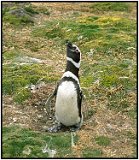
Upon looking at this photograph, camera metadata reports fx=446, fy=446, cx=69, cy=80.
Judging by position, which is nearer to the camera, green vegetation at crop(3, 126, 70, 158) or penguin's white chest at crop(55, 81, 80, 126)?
green vegetation at crop(3, 126, 70, 158)

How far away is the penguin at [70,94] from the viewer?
9.29 metres

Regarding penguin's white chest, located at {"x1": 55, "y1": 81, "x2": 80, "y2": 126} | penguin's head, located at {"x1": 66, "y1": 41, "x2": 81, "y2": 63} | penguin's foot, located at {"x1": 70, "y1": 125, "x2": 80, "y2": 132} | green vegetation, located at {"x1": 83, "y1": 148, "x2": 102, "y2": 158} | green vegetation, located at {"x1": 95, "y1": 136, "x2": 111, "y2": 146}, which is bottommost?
green vegetation, located at {"x1": 83, "y1": 148, "x2": 102, "y2": 158}

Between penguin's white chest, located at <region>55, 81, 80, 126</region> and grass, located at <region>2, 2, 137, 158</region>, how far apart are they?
1.27 feet

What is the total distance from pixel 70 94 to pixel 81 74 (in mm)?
3940

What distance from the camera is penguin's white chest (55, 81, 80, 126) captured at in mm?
9273

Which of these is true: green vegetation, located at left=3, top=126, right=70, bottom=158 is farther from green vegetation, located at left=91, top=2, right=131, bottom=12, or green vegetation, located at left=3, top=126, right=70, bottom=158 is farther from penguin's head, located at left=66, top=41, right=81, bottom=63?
green vegetation, located at left=91, top=2, right=131, bottom=12

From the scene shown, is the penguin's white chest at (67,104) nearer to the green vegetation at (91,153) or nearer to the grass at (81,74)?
the grass at (81,74)

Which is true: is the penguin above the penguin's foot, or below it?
above

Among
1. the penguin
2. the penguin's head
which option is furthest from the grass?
the penguin's head

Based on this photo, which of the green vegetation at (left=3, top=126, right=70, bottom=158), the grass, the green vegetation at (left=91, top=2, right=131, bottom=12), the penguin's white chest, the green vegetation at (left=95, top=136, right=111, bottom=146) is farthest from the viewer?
the green vegetation at (left=91, top=2, right=131, bottom=12)

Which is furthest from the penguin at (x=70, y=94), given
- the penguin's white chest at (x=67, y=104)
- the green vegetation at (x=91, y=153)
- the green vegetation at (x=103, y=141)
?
the green vegetation at (x=91, y=153)

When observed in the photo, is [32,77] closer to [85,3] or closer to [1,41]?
[1,41]

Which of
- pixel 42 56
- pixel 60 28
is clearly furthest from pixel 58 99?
pixel 60 28

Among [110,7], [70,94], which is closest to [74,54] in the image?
[70,94]
